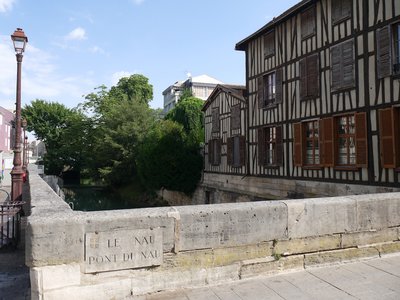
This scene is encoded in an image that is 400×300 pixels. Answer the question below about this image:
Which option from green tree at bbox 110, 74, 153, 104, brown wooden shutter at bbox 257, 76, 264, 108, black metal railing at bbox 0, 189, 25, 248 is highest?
green tree at bbox 110, 74, 153, 104

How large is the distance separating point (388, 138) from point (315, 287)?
660 centimetres

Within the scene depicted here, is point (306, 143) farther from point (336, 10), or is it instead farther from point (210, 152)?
point (210, 152)

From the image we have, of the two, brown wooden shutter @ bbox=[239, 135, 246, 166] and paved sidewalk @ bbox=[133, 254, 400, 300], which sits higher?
brown wooden shutter @ bbox=[239, 135, 246, 166]

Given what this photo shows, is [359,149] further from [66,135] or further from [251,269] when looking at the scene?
[66,135]

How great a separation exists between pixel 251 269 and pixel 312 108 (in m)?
8.64

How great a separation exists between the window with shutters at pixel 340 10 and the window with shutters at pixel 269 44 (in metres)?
2.94

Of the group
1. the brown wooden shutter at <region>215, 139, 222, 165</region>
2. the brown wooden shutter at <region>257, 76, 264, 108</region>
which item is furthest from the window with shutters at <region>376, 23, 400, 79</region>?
the brown wooden shutter at <region>215, 139, 222, 165</region>

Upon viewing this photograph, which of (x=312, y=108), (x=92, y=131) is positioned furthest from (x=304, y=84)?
(x=92, y=131)

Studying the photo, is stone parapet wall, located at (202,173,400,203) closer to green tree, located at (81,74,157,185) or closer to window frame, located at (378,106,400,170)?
window frame, located at (378,106,400,170)

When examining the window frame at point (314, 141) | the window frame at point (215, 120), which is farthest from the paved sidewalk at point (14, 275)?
the window frame at point (215, 120)

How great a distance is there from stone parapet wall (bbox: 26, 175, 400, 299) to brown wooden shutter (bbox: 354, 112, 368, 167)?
18.7 feet

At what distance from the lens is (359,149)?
901 cm

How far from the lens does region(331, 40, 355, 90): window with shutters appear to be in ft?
30.6

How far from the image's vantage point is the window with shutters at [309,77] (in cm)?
1052
